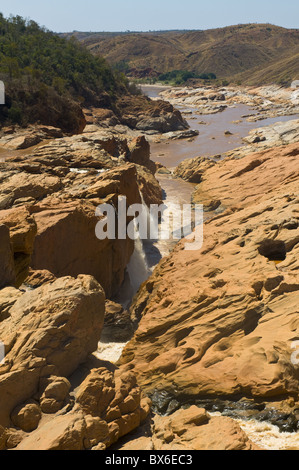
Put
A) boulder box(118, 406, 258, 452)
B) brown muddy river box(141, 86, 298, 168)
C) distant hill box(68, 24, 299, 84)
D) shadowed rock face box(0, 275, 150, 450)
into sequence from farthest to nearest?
distant hill box(68, 24, 299, 84) < brown muddy river box(141, 86, 298, 168) < boulder box(118, 406, 258, 452) < shadowed rock face box(0, 275, 150, 450)

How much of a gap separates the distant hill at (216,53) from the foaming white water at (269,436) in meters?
99.1

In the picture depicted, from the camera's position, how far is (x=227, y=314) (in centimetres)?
1048

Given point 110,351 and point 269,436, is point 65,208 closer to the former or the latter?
point 110,351

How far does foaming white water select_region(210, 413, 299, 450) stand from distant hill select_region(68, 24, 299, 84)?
325 ft

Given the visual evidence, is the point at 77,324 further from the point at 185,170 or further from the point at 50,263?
the point at 185,170

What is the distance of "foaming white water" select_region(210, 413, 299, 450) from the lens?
7.28 m

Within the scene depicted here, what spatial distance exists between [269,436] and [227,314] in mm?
3283

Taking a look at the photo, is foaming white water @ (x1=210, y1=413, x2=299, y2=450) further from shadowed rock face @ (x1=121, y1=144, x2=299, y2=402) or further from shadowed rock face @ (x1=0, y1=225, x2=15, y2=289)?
shadowed rock face @ (x1=0, y1=225, x2=15, y2=289)

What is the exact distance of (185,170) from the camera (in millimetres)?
32656

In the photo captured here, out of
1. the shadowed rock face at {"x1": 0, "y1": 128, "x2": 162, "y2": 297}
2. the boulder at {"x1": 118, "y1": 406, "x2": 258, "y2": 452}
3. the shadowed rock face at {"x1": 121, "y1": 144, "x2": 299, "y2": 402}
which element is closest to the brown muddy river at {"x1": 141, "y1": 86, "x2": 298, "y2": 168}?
the shadowed rock face at {"x1": 0, "y1": 128, "x2": 162, "y2": 297}

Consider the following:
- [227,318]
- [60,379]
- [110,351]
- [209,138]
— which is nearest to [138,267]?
[110,351]

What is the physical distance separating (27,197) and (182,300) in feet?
18.7

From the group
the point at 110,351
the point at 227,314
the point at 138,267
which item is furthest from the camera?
the point at 138,267
